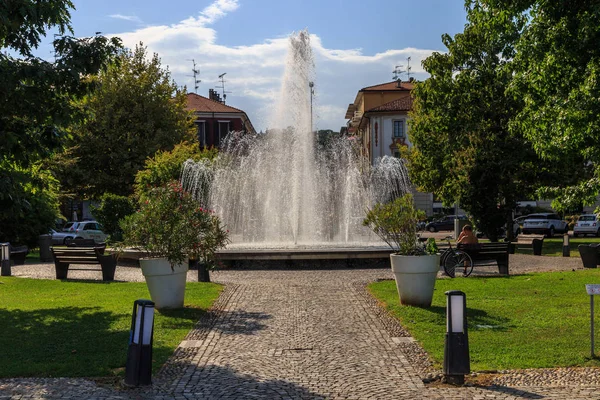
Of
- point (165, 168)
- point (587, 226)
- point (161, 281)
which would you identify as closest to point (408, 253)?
point (161, 281)

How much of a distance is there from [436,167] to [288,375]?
29.2m

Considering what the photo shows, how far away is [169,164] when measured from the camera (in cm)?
3681

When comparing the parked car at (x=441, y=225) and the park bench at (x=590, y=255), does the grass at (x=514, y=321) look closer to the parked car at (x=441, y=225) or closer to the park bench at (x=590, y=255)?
the park bench at (x=590, y=255)

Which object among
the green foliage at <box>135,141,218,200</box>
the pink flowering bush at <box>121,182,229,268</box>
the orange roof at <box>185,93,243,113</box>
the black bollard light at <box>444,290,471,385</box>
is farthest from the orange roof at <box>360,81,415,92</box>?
the black bollard light at <box>444,290,471,385</box>

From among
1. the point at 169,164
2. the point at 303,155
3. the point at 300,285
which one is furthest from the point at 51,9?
the point at 169,164

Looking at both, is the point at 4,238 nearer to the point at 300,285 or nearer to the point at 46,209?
the point at 46,209

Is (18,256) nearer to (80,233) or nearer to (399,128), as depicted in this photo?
(80,233)

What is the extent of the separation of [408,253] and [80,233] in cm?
3240

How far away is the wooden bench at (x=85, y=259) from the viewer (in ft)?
60.1

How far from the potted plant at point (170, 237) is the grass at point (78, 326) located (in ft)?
1.55

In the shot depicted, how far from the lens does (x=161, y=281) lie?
39.1 feet

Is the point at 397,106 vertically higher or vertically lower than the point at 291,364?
higher

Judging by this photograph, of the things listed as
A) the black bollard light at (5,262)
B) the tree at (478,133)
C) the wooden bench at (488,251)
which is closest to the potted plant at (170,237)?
the wooden bench at (488,251)

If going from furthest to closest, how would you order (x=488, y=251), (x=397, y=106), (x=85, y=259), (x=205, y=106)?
(x=205, y=106), (x=397, y=106), (x=85, y=259), (x=488, y=251)
